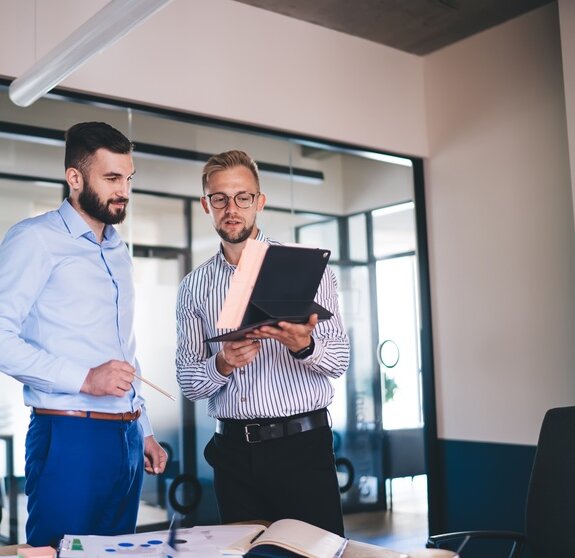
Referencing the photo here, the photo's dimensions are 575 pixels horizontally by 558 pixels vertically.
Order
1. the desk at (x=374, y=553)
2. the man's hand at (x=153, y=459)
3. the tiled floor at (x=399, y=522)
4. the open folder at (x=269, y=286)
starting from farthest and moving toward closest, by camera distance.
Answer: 1. the tiled floor at (x=399, y=522)
2. the man's hand at (x=153, y=459)
3. the open folder at (x=269, y=286)
4. the desk at (x=374, y=553)

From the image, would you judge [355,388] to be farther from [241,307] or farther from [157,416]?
[241,307]

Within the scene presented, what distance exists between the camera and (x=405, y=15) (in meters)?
3.93

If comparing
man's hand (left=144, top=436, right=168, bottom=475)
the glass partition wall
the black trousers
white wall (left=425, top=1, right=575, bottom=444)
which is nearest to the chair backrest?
the black trousers

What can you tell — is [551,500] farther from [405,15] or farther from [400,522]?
[405,15]

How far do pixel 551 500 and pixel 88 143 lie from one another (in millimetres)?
1651

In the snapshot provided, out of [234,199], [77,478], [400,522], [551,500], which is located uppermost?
[234,199]

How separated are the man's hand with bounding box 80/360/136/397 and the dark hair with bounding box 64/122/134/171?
1.93 feet

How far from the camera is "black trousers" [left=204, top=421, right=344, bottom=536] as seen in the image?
7.47ft

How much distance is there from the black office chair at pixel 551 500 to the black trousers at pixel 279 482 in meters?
0.34

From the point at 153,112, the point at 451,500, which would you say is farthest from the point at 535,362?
the point at 153,112

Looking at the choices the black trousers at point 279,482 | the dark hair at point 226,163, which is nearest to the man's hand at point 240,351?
the black trousers at point 279,482

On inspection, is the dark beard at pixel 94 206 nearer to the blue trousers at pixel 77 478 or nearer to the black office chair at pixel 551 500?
the blue trousers at pixel 77 478

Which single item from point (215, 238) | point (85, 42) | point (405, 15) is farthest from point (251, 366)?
point (405, 15)

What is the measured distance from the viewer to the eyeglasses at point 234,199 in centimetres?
235
